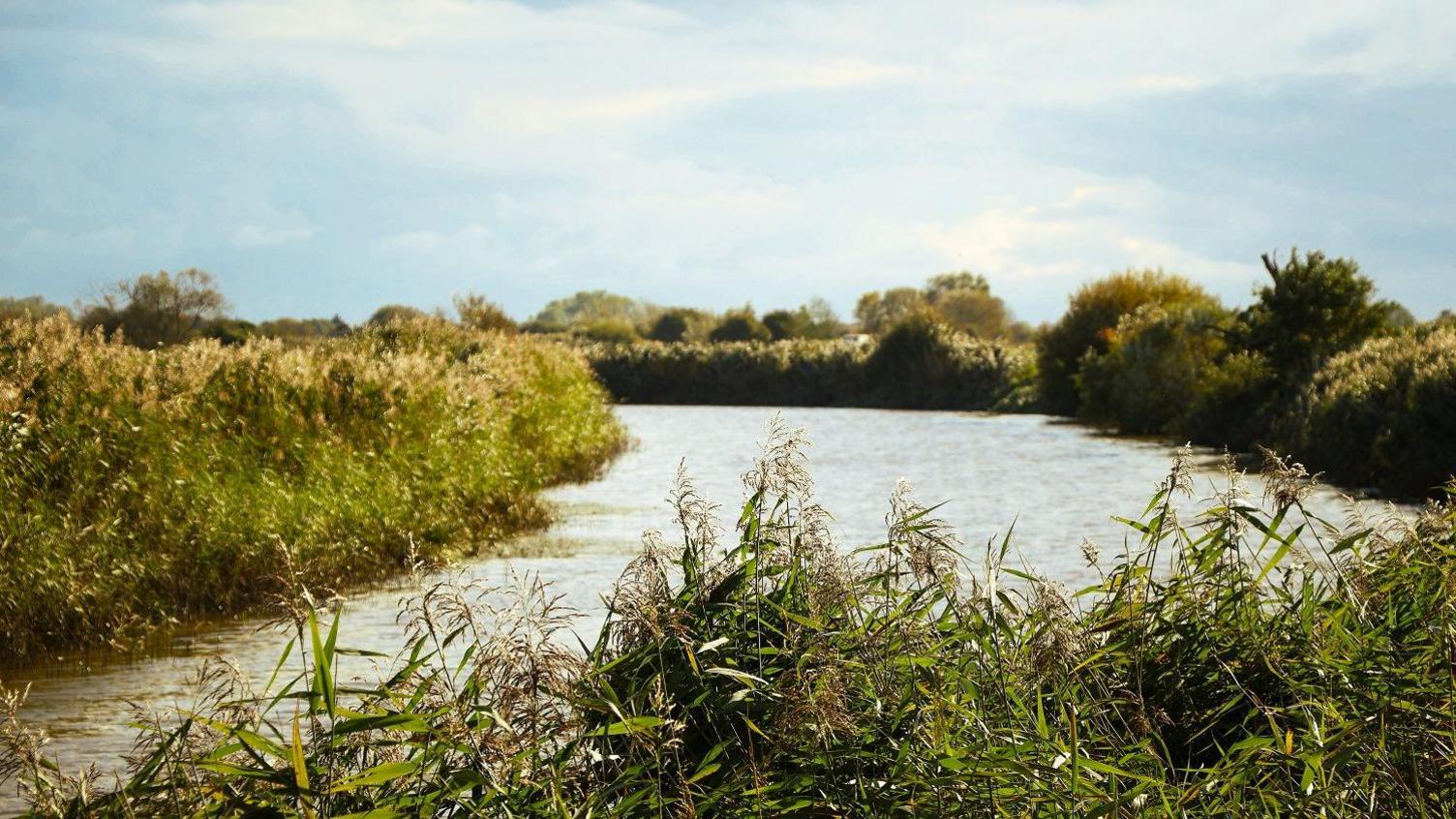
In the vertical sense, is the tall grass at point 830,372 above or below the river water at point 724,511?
above

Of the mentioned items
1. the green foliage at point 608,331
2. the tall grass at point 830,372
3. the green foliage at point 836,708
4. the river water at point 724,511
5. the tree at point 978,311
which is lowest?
the river water at point 724,511

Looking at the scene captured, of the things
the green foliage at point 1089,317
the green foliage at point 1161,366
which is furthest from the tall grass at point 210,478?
the green foliage at point 1089,317

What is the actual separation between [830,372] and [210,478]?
46.4 metres

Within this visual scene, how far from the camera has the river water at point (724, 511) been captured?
691cm

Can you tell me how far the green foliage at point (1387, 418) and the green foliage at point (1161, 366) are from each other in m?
7.84

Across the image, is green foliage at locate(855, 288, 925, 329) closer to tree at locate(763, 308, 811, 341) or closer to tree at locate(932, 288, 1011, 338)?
tree at locate(932, 288, 1011, 338)

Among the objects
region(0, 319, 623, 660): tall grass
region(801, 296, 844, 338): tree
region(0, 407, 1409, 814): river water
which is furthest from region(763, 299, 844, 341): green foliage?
region(0, 319, 623, 660): tall grass

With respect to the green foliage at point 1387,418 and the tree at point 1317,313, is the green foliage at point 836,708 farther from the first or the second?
the tree at point 1317,313

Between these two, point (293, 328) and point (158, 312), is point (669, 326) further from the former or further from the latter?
point (158, 312)

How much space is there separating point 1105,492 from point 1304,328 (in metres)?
11.5

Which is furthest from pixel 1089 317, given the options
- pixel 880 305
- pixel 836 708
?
pixel 880 305

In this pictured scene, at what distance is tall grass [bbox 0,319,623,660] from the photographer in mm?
8414

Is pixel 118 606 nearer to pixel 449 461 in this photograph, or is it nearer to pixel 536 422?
pixel 449 461

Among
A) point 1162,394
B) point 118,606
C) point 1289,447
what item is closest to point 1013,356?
point 1162,394
